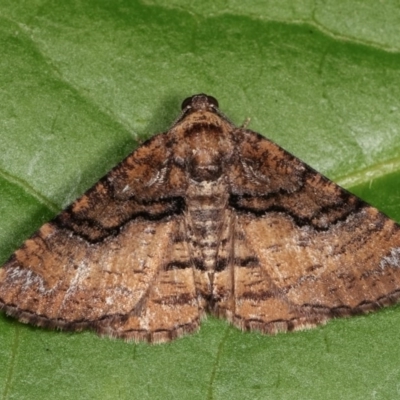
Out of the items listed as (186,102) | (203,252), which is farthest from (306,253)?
(186,102)

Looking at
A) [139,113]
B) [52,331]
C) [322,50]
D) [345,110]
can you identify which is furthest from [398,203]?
[52,331]

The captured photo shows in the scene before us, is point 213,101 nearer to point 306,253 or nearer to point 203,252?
point 203,252

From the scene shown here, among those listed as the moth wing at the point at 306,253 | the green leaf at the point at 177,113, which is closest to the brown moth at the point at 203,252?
the moth wing at the point at 306,253

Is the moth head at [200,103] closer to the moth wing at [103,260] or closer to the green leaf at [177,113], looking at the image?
the green leaf at [177,113]

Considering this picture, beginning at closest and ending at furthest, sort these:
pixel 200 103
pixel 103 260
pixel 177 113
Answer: pixel 103 260
pixel 200 103
pixel 177 113

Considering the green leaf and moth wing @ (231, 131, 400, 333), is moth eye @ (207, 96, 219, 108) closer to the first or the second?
the green leaf

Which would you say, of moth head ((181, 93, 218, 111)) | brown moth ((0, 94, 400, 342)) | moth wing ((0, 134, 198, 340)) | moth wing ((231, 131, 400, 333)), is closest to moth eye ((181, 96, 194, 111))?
moth head ((181, 93, 218, 111))

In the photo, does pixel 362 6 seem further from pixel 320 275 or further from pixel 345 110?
pixel 320 275
